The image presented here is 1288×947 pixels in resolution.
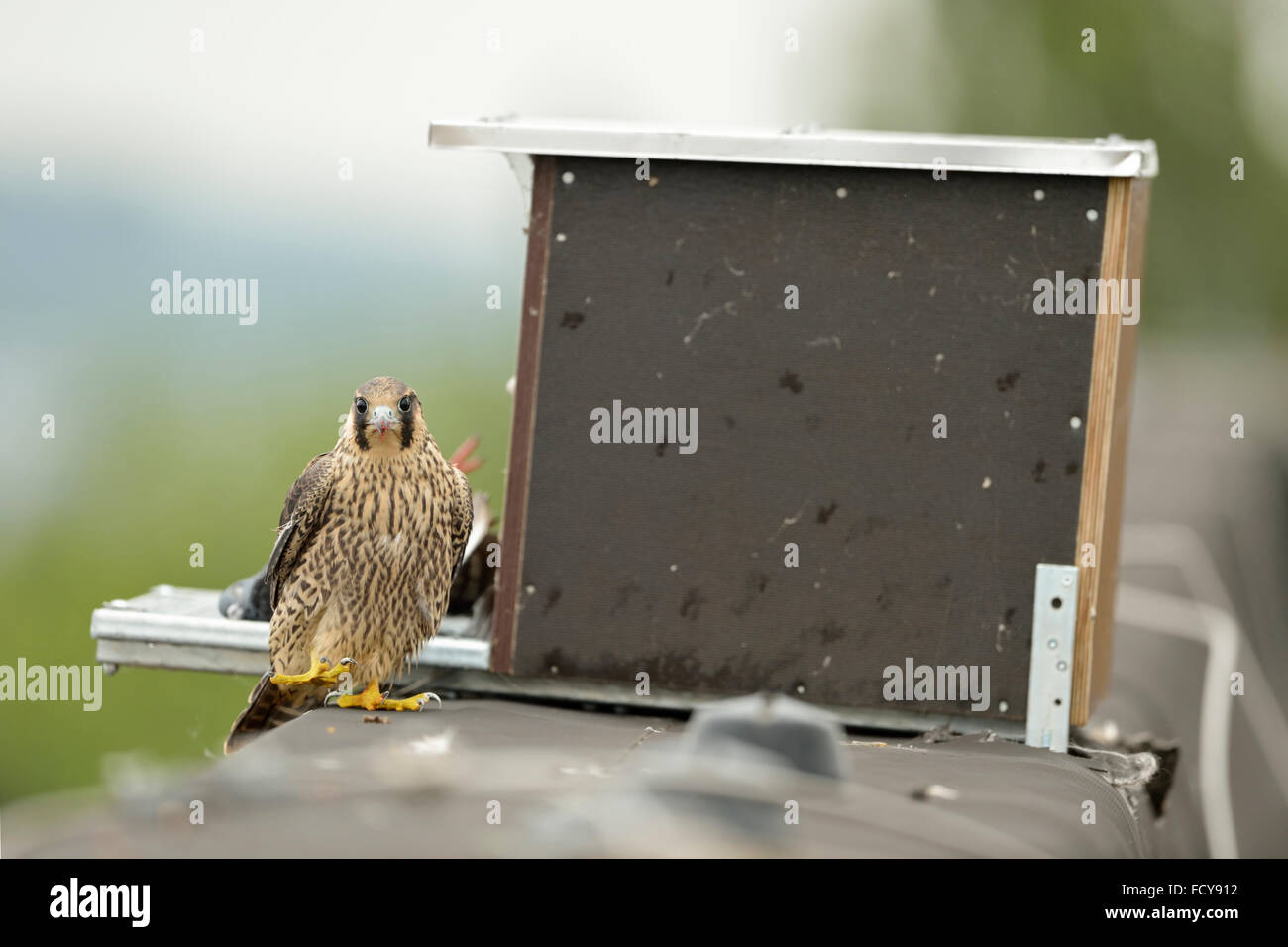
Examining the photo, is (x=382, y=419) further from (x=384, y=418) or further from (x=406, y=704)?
(x=406, y=704)

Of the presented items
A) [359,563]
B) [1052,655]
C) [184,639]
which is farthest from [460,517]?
[1052,655]

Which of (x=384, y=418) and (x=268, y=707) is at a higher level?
(x=384, y=418)

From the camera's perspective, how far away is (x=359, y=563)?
358cm

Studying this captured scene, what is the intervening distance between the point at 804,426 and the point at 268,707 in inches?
56.7

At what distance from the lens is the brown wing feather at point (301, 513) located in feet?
11.8

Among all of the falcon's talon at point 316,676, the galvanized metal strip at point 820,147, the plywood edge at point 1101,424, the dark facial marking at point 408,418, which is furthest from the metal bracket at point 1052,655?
the falcon's talon at point 316,676

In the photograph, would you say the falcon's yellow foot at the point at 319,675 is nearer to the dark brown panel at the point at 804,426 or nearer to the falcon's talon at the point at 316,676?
the falcon's talon at the point at 316,676

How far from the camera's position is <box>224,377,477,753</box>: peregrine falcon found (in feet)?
11.7

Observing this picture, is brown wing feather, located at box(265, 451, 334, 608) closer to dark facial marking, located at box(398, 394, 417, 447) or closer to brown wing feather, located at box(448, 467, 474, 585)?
dark facial marking, located at box(398, 394, 417, 447)

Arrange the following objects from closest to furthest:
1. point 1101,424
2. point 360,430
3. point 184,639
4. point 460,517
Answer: point 1101,424
point 360,430
point 460,517
point 184,639

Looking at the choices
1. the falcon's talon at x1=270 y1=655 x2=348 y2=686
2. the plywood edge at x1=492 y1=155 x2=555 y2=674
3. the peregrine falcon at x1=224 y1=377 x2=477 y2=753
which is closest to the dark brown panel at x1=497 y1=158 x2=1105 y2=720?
the plywood edge at x1=492 y1=155 x2=555 y2=674

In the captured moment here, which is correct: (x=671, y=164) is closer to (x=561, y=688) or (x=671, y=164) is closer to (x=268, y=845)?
(x=561, y=688)

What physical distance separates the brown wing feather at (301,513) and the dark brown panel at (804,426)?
1.54 feet
